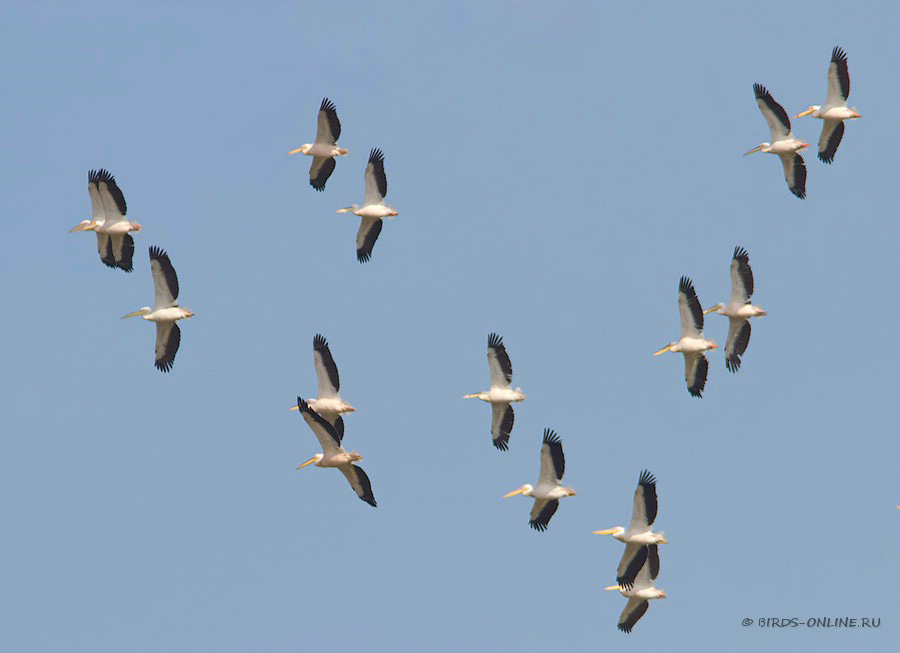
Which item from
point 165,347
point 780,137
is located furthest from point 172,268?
point 780,137

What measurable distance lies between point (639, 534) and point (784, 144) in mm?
9820

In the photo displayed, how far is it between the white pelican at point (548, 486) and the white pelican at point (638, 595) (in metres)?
1.95

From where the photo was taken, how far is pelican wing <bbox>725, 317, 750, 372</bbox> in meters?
42.2

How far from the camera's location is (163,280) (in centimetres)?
3909

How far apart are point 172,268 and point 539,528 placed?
357 inches

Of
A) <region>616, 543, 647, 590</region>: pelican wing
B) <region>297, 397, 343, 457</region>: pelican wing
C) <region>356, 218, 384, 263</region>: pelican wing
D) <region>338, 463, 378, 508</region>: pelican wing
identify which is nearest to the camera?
<region>297, 397, 343, 457</region>: pelican wing

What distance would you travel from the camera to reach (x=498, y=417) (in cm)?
4062

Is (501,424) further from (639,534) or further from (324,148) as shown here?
(324,148)

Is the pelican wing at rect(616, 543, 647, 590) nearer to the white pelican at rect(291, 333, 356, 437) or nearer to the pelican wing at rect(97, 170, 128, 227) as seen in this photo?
the white pelican at rect(291, 333, 356, 437)

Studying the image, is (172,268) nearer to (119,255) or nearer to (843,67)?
(119,255)

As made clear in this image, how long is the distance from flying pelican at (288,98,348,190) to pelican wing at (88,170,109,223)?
14.8 ft

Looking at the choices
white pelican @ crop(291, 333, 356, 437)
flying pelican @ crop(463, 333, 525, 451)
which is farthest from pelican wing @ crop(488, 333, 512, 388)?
white pelican @ crop(291, 333, 356, 437)

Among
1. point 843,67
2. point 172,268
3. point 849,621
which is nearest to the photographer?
point 849,621

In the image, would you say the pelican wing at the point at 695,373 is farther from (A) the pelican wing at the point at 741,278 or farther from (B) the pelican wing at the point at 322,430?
(B) the pelican wing at the point at 322,430
